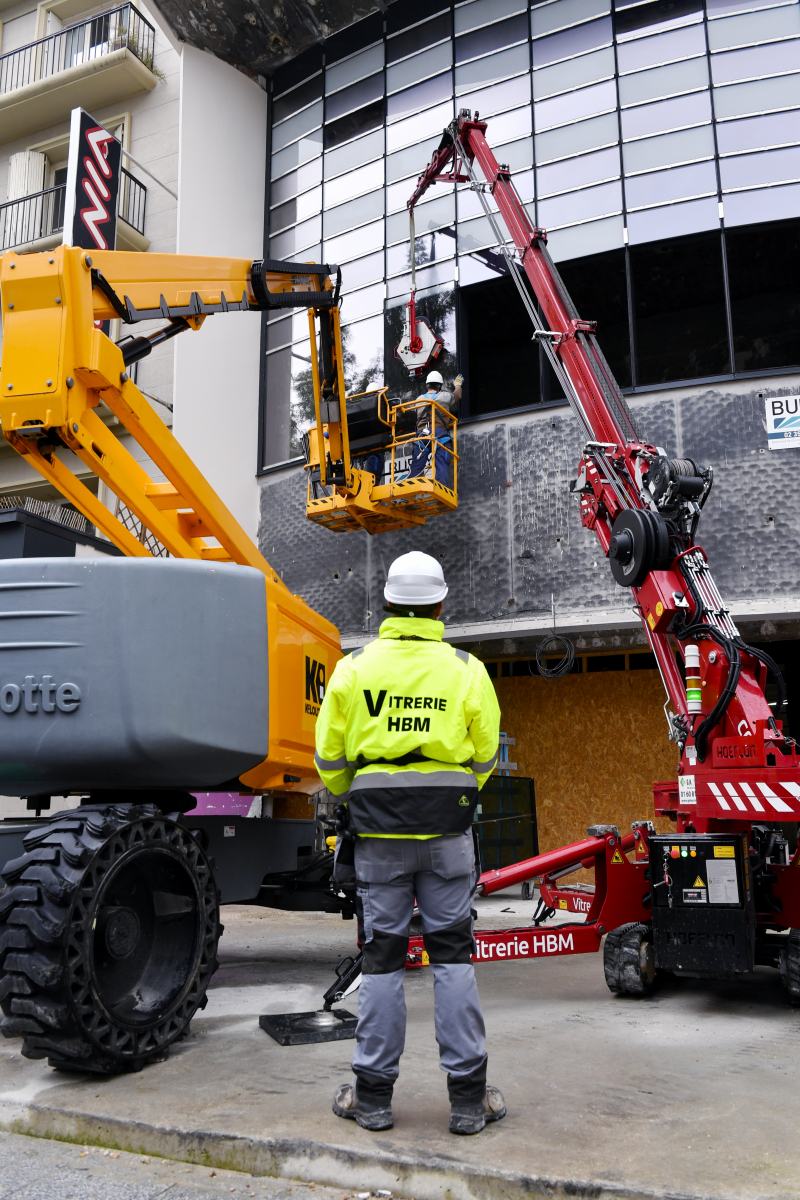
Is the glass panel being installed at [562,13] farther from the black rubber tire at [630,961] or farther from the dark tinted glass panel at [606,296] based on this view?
the black rubber tire at [630,961]

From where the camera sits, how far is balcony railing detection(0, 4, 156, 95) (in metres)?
17.6

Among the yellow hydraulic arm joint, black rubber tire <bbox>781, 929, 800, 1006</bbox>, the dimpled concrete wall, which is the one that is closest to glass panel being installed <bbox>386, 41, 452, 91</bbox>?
the dimpled concrete wall

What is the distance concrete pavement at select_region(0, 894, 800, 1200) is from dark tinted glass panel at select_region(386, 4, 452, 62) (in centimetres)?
1532

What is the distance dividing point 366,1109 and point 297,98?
58.6 feet

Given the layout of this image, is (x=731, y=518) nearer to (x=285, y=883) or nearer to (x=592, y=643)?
(x=592, y=643)

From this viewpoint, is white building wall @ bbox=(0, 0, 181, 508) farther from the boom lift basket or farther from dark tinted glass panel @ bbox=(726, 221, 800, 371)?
dark tinted glass panel @ bbox=(726, 221, 800, 371)

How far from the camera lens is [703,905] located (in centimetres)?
563

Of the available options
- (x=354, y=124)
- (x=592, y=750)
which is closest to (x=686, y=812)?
(x=592, y=750)

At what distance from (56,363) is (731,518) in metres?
8.89

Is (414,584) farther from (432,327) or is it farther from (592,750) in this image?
(432,327)

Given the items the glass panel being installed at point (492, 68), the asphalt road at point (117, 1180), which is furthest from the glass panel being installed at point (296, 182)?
Answer: the asphalt road at point (117, 1180)

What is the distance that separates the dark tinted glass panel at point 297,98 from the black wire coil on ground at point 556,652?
11.0 meters

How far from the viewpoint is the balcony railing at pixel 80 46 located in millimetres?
17594

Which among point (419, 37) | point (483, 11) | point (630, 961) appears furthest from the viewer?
point (419, 37)
